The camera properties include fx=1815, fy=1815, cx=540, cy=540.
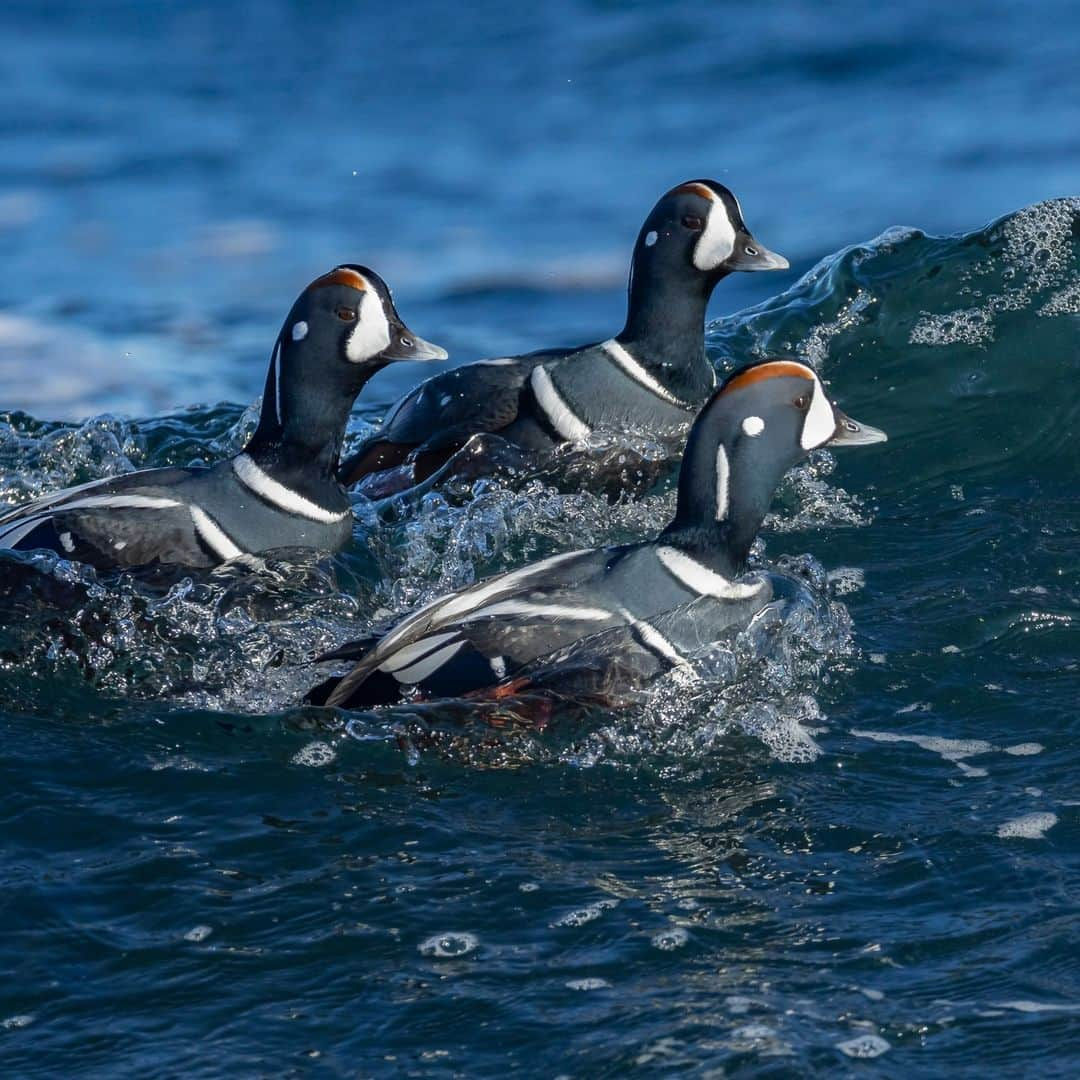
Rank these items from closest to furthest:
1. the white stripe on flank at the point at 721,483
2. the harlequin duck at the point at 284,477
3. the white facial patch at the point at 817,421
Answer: the white stripe on flank at the point at 721,483
the white facial patch at the point at 817,421
the harlequin duck at the point at 284,477

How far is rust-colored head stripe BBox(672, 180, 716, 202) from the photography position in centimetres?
838

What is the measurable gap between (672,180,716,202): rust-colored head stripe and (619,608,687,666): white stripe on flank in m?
3.15

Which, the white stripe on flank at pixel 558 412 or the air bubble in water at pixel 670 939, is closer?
the air bubble in water at pixel 670 939

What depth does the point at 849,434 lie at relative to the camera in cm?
651

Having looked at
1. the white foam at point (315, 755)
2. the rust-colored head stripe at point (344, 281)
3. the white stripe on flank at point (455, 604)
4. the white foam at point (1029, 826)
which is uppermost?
the rust-colored head stripe at point (344, 281)

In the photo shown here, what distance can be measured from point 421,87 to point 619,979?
35.5ft

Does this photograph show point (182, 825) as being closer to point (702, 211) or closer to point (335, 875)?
point (335, 875)

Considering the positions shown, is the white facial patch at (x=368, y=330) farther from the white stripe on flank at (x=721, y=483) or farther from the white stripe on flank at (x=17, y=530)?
the white stripe on flank at (x=721, y=483)

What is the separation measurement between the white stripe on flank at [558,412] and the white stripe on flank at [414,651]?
2.72 meters

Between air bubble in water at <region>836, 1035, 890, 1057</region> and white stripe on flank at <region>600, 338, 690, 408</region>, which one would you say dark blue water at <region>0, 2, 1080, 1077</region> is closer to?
air bubble in water at <region>836, 1035, 890, 1057</region>

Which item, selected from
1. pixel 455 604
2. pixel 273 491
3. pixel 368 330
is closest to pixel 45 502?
pixel 273 491

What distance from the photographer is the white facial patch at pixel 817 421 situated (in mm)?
6246

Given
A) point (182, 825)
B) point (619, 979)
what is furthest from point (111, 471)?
point (619, 979)

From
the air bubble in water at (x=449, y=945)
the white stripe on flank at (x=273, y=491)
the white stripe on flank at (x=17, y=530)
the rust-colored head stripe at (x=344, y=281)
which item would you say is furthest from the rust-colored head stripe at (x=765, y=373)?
the white stripe on flank at (x=17, y=530)
